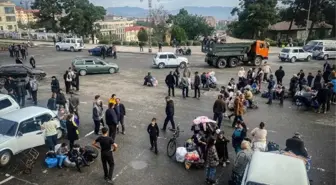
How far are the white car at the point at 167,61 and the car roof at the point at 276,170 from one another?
2035 cm

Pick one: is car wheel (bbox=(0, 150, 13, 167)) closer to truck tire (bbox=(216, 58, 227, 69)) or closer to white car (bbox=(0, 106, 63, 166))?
white car (bbox=(0, 106, 63, 166))

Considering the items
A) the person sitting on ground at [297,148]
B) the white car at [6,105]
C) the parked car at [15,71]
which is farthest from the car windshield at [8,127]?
the parked car at [15,71]

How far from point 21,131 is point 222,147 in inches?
260

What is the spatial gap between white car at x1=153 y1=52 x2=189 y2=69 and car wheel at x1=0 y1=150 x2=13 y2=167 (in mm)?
18628

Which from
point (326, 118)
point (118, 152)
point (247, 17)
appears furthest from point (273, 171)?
point (247, 17)

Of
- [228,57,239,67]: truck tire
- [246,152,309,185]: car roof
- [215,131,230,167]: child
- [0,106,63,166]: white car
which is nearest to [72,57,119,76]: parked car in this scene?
[228,57,239,67]: truck tire

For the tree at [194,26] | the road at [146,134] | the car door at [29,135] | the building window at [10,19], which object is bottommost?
the road at [146,134]

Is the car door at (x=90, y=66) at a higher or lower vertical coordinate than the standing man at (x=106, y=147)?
higher

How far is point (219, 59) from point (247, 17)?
26.0 m

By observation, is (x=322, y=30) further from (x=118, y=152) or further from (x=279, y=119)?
(x=118, y=152)

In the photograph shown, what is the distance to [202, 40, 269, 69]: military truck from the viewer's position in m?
26.4

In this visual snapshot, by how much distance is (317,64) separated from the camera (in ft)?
96.8

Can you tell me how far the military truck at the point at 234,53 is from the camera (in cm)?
2642

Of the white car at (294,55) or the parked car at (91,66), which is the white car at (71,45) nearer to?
the parked car at (91,66)
